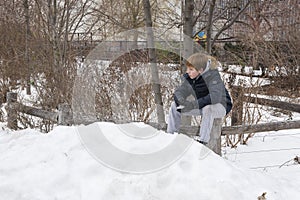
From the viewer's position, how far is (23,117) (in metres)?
6.21

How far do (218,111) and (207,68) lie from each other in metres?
0.52

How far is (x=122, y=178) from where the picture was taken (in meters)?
3.08

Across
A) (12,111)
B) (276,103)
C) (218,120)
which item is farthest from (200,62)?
(12,111)

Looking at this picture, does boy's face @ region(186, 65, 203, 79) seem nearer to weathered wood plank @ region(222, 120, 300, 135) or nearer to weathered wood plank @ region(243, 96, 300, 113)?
weathered wood plank @ region(222, 120, 300, 135)

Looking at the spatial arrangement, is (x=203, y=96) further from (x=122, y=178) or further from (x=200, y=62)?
(x=122, y=178)

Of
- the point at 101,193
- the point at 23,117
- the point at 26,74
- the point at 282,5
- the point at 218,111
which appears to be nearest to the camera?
the point at 101,193

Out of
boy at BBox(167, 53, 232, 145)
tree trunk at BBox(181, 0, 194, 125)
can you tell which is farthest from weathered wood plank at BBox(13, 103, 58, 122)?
tree trunk at BBox(181, 0, 194, 125)

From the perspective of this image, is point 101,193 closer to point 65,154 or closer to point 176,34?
point 65,154

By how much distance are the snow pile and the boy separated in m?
0.38

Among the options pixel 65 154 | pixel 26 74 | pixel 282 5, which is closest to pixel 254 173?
pixel 65 154

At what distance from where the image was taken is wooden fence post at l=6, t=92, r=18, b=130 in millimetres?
5957

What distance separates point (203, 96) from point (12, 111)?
3815mm

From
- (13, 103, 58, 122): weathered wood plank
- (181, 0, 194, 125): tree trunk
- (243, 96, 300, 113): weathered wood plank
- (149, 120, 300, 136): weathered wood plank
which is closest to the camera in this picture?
(149, 120, 300, 136): weathered wood plank

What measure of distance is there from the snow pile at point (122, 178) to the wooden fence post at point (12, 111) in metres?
2.46
